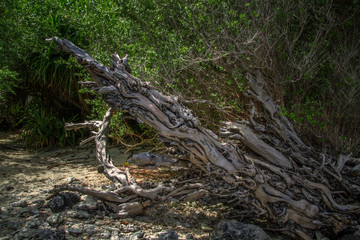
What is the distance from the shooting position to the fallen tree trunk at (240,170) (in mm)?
3340

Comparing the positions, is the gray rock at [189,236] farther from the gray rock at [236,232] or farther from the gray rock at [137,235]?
the gray rock at [137,235]

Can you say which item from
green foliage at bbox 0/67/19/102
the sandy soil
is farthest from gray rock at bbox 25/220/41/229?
green foliage at bbox 0/67/19/102

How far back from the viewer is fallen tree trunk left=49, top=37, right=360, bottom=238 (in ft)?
11.0

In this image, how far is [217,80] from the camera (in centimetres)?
472

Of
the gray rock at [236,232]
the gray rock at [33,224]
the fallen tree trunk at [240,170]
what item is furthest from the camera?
the fallen tree trunk at [240,170]

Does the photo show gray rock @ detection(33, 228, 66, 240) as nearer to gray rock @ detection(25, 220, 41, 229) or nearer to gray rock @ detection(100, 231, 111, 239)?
gray rock @ detection(25, 220, 41, 229)

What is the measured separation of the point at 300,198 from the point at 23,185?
145 inches

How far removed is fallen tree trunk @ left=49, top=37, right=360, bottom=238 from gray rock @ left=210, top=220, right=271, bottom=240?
37cm

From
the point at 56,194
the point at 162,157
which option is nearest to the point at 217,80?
the point at 162,157

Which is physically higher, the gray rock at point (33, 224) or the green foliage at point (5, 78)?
the green foliage at point (5, 78)

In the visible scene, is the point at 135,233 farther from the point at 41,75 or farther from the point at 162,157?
the point at 41,75

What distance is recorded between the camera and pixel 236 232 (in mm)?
3006

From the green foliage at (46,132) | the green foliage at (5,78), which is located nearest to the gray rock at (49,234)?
the green foliage at (5,78)

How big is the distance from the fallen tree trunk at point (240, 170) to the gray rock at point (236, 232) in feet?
1.21
